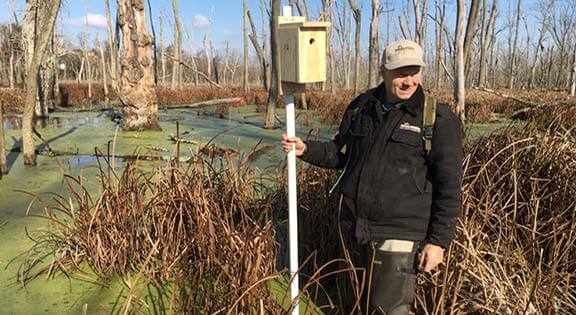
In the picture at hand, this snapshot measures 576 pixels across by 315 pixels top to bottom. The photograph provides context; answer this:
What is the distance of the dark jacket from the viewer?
5.47 ft

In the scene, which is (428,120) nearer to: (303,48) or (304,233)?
(303,48)

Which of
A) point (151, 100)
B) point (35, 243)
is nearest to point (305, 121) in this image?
point (151, 100)

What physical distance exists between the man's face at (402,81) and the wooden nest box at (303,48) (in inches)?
9.7

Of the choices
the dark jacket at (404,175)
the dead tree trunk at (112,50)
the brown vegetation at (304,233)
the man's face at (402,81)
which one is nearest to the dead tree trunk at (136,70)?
the brown vegetation at (304,233)

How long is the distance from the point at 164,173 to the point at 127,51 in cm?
665

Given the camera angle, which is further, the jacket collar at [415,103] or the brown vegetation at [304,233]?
the brown vegetation at [304,233]

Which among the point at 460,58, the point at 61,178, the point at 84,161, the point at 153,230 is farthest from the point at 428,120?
the point at 460,58

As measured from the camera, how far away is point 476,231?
217 cm

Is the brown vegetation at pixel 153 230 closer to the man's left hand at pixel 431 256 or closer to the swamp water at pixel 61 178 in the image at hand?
the swamp water at pixel 61 178

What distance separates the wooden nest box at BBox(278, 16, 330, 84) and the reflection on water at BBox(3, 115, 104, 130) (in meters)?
9.59

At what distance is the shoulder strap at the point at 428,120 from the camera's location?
1.66 meters

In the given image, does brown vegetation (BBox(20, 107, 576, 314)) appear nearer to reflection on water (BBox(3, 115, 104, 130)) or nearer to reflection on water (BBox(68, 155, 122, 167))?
reflection on water (BBox(68, 155, 122, 167))

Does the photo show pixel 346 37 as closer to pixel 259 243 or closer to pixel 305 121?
pixel 305 121

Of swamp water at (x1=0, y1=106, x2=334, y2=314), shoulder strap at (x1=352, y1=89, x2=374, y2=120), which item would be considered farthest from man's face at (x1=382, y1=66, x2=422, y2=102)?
swamp water at (x1=0, y1=106, x2=334, y2=314)
